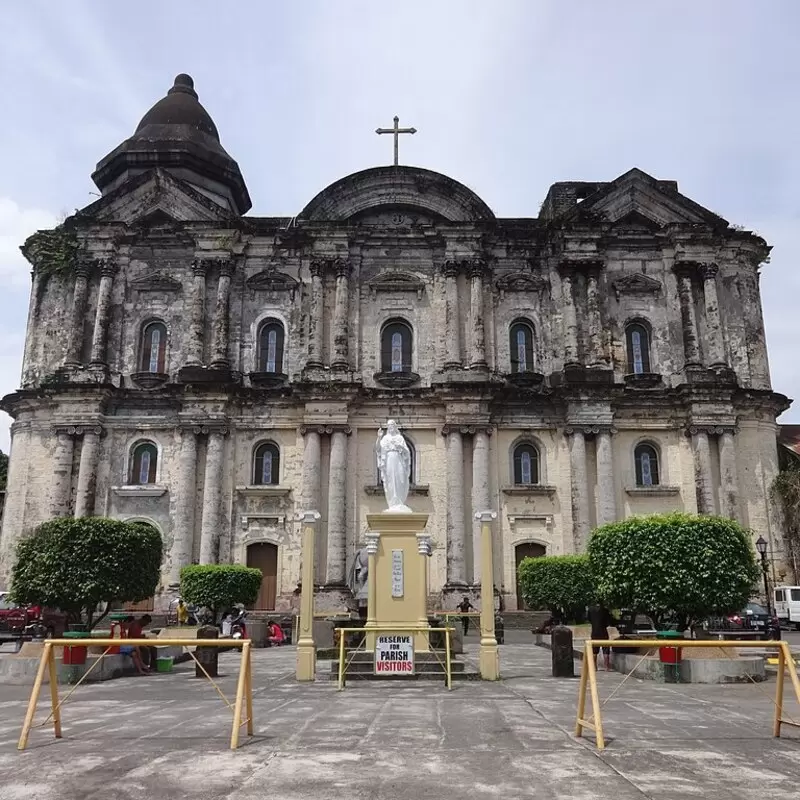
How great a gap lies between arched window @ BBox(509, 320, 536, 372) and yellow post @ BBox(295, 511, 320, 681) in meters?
16.0

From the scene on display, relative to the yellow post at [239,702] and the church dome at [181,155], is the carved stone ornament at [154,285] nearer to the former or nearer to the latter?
the church dome at [181,155]

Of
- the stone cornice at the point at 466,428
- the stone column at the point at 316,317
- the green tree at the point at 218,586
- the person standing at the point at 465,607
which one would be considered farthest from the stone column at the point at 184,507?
the person standing at the point at 465,607

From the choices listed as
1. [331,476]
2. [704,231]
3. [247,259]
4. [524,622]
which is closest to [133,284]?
[247,259]

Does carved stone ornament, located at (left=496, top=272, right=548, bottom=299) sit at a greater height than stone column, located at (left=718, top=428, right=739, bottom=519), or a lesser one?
greater

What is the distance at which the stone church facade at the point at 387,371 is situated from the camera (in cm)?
2644

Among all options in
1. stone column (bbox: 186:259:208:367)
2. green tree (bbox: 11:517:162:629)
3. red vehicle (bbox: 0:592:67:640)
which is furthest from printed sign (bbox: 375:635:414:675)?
stone column (bbox: 186:259:208:367)

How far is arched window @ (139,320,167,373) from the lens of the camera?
28.3 metres

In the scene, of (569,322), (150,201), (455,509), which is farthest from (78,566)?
(569,322)

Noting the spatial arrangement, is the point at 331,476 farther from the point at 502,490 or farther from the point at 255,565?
the point at 502,490

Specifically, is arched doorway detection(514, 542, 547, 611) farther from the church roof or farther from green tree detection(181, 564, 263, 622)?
the church roof

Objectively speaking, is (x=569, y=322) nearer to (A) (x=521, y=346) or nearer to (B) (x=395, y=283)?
(A) (x=521, y=346)

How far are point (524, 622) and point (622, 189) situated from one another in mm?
16101

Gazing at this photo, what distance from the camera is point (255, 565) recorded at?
1042 inches

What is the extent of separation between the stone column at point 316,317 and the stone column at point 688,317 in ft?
41.6
